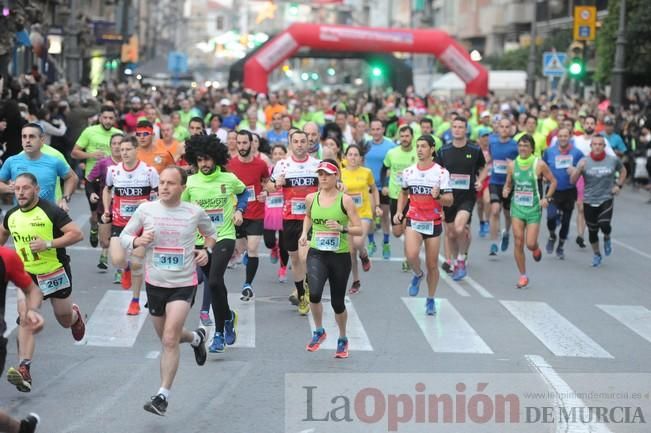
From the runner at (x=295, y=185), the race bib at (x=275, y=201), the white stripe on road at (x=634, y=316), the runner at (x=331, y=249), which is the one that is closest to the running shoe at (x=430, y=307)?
the runner at (x=295, y=185)

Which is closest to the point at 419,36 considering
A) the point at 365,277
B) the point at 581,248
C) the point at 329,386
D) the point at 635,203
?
the point at 635,203

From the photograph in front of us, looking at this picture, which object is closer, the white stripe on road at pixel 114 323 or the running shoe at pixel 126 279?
the white stripe on road at pixel 114 323

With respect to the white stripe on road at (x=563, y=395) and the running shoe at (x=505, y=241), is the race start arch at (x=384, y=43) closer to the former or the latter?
the running shoe at (x=505, y=241)

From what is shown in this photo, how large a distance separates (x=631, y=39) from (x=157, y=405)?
37040 mm

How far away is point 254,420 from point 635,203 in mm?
20880

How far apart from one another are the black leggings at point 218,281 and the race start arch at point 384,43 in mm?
32592

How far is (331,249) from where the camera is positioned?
452 inches

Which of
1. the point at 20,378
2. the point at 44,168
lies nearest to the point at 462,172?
the point at 44,168

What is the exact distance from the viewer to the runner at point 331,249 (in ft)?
37.4

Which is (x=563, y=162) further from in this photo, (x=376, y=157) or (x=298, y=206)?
(x=298, y=206)

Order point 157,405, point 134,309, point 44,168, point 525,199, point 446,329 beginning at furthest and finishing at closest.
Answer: point 525,199, point 134,309, point 446,329, point 44,168, point 157,405

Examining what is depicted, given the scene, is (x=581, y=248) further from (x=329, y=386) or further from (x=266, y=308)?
(x=329, y=386)

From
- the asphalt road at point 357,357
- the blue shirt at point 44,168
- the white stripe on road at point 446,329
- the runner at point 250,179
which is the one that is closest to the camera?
the asphalt road at point 357,357

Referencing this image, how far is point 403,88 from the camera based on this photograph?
5547cm
